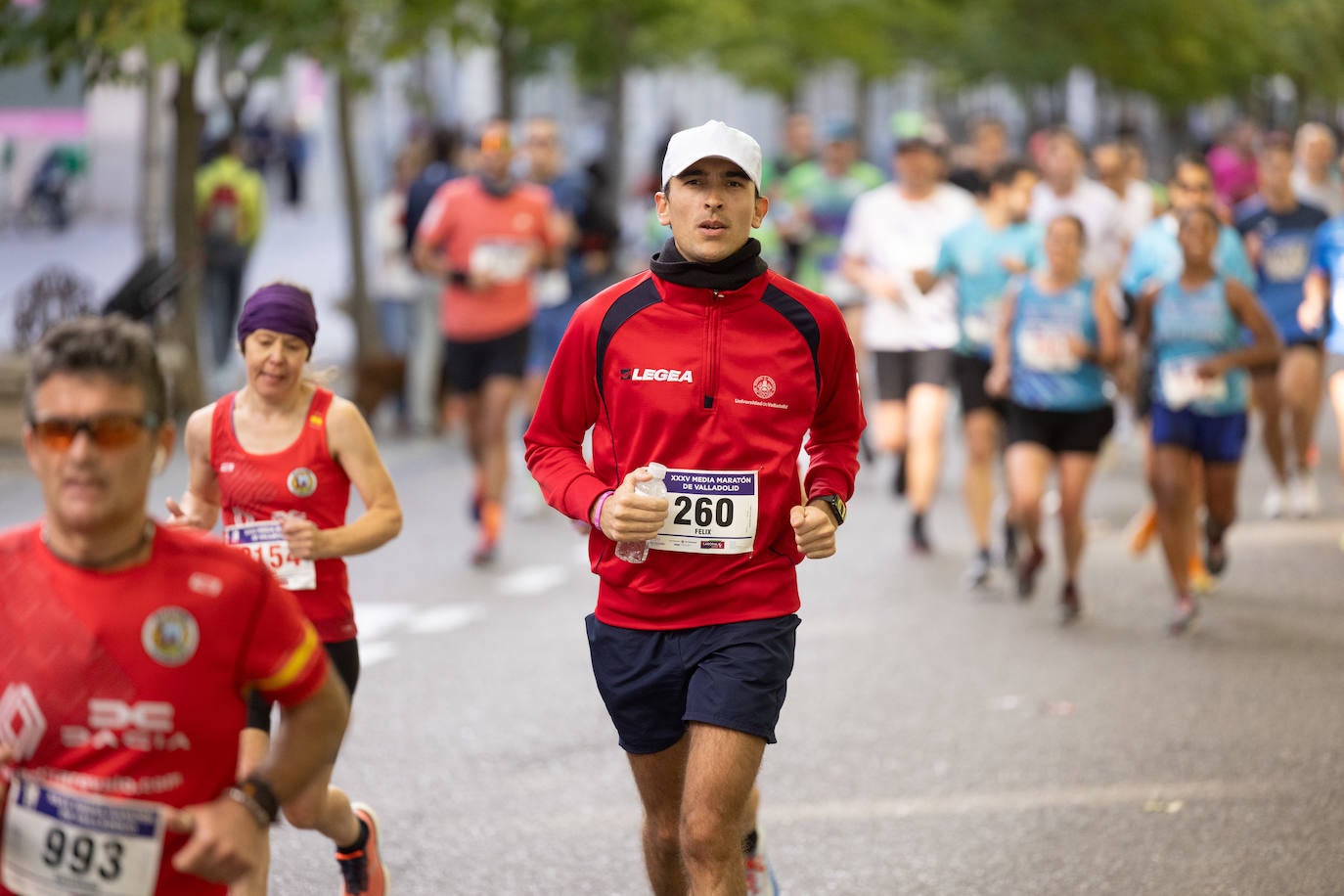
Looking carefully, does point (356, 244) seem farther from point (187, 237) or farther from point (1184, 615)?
point (1184, 615)

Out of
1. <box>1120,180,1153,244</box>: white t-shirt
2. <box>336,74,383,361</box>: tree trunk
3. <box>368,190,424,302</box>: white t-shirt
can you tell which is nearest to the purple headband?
<box>1120,180,1153,244</box>: white t-shirt

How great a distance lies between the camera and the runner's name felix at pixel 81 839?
3199 mm

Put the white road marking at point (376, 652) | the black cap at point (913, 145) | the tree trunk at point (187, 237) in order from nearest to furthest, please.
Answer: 1. the white road marking at point (376, 652)
2. the black cap at point (913, 145)
3. the tree trunk at point (187, 237)

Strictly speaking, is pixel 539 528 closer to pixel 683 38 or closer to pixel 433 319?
pixel 433 319

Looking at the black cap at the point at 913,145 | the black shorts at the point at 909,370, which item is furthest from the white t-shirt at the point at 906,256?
the black cap at the point at 913,145

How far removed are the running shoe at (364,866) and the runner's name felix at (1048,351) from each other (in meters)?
5.46

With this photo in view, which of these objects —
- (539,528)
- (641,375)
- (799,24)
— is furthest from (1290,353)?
(799,24)

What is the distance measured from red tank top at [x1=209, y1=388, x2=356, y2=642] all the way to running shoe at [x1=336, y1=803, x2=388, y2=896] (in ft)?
1.53

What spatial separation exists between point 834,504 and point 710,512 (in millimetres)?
315

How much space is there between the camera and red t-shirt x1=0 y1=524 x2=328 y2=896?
317cm

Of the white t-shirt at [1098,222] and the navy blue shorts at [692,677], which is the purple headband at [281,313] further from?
the white t-shirt at [1098,222]

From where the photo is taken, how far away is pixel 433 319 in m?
18.9

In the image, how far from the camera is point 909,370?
1207 centimetres

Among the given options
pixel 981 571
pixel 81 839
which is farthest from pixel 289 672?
pixel 981 571
